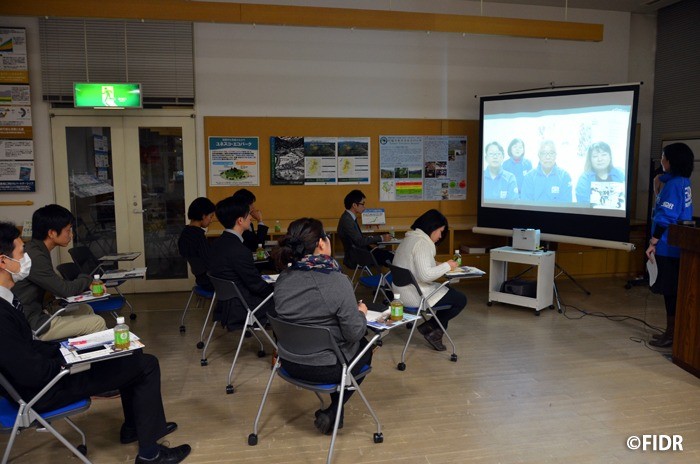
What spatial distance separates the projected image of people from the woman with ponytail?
432 cm

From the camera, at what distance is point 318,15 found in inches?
209

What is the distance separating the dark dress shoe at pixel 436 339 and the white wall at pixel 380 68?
358cm

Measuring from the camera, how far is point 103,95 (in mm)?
6160

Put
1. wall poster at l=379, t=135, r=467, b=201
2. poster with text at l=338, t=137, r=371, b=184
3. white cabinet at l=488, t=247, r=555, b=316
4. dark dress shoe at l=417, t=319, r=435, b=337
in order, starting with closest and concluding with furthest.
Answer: dark dress shoe at l=417, t=319, r=435, b=337
white cabinet at l=488, t=247, r=555, b=316
poster with text at l=338, t=137, r=371, b=184
wall poster at l=379, t=135, r=467, b=201

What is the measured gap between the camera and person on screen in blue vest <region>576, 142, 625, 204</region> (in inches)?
226

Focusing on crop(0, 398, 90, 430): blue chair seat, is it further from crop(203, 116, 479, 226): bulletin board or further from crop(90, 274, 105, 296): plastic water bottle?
crop(203, 116, 479, 226): bulletin board

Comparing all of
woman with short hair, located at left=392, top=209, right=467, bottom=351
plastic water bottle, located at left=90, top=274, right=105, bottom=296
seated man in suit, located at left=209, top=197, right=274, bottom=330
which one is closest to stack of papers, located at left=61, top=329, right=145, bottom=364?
plastic water bottle, located at left=90, top=274, right=105, bottom=296

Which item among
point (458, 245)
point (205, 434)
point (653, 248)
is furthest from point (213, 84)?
point (653, 248)

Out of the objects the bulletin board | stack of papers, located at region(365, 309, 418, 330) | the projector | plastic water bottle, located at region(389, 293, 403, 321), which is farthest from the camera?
the bulletin board

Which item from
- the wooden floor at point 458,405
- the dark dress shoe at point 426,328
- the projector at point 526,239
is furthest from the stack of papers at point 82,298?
the projector at point 526,239

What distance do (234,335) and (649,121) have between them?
6.91m

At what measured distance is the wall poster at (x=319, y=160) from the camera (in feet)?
23.0

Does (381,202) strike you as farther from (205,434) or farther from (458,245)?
(205,434)

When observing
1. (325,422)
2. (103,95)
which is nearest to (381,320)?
(325,422)
